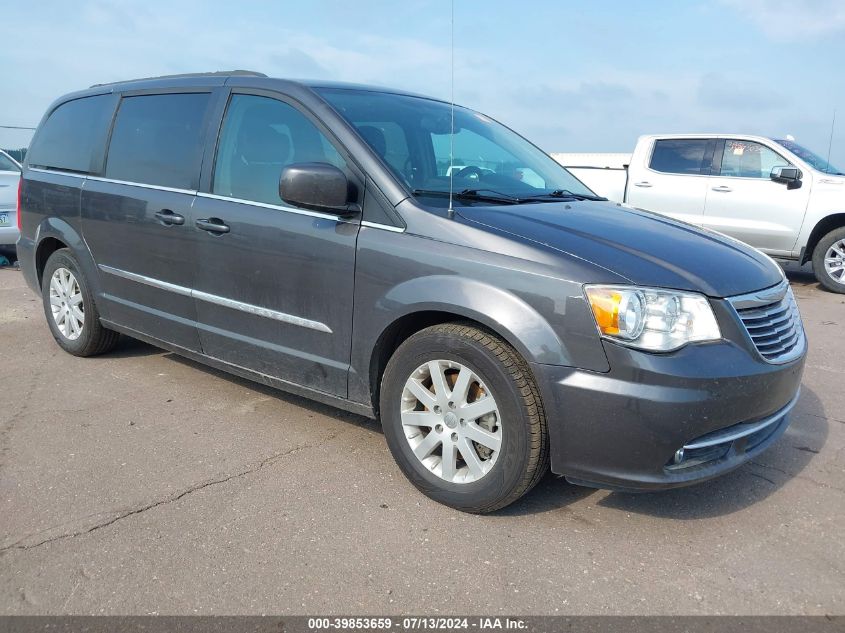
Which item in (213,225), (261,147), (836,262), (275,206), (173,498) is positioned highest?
(261,147)

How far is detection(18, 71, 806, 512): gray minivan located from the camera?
2566 mm

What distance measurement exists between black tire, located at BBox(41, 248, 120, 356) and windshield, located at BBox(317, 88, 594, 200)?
2.38m

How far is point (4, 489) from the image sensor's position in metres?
3.09

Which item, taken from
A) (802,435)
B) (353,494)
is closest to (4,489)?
(353,494)

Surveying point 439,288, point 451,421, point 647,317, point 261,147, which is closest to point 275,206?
point 261,147

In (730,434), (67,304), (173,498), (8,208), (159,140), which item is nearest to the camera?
(730,434)

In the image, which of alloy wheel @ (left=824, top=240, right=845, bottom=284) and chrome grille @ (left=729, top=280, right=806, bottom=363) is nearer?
chrome grille @ (left=729, top=280, right=806, bottom=363)

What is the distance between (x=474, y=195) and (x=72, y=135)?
3.23 metres

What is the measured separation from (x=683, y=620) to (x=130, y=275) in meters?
3.52

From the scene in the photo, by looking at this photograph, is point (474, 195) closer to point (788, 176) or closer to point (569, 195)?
point (569, 195)

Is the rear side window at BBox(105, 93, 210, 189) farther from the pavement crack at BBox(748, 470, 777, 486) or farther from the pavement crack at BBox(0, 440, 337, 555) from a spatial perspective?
the pavement crack at BBox(748, 470, 777, 486)

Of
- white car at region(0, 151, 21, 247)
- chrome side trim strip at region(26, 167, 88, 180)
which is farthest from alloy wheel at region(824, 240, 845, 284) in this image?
white car at region(0, 151, 21, 247)

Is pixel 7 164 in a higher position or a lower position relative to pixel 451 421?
higher

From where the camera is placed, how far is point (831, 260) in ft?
27.2
